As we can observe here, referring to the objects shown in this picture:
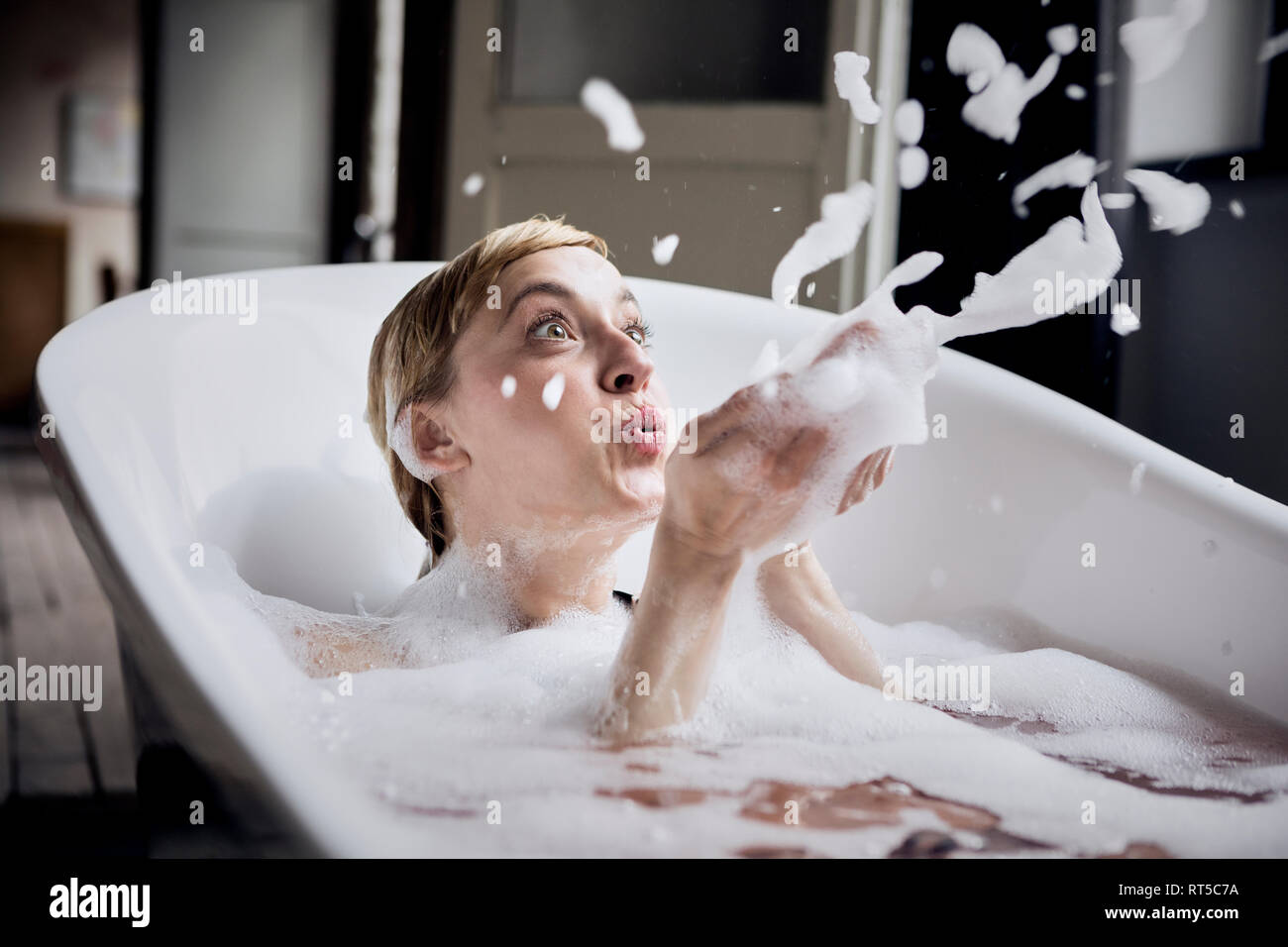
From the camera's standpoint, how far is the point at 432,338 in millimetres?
1104

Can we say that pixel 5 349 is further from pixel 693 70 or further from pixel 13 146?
pixel 693 70

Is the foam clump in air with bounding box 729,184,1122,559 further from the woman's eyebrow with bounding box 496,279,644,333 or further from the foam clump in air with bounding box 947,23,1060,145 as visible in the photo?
the foam clump in air with bounding box 947,23,1060,145

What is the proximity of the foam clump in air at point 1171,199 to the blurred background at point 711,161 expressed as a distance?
0.07 ft

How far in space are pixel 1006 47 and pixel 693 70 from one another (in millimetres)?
836

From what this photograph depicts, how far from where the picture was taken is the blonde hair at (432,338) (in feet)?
3.49

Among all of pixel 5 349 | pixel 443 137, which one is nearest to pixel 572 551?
pixel 443 137

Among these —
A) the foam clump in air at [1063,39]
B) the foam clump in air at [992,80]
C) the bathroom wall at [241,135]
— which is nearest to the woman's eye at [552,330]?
the foam clump in air at [992,80]

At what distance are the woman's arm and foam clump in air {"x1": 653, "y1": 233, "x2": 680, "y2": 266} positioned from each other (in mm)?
945

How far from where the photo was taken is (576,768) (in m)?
0.71

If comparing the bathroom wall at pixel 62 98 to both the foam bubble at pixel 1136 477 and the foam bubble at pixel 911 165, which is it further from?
the foam bubble at pixel 1136 477

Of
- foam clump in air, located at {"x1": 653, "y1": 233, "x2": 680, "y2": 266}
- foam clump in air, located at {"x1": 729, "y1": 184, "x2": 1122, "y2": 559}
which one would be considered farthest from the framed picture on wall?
foam clump in air, located at {"x1": 729, "y1": 184, "x2": 1122, "y2": 559}

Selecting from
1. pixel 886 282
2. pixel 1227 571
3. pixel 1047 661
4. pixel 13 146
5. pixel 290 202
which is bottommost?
pixel 1047 661

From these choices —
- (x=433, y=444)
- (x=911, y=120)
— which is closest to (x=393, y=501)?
(x=433, y=444)
